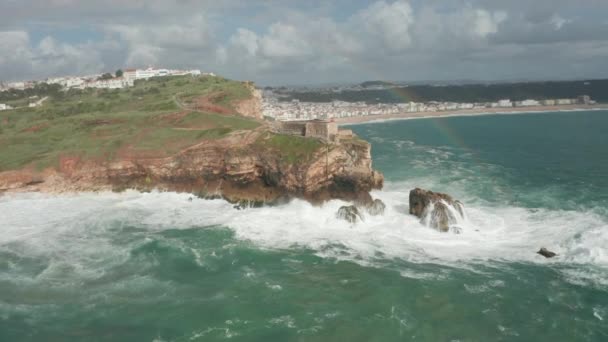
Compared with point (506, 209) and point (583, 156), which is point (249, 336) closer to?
point (506, 209)

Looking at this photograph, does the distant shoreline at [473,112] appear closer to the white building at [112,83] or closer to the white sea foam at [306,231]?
the white building at [112,83]

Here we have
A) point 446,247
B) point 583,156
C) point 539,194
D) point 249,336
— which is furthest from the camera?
point 583,156

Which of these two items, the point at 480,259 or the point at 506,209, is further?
the point at 506,209

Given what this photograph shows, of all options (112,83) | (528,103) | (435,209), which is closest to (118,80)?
(112,83)

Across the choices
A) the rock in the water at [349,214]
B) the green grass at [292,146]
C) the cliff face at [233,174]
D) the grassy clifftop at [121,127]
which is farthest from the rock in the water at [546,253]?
the grassy clifftop at [121,127]

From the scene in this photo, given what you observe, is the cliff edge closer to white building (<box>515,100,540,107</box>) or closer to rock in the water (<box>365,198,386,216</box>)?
rock in the water (<box>365,198,386,216</box>)

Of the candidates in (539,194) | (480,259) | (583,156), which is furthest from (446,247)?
(583,156)
